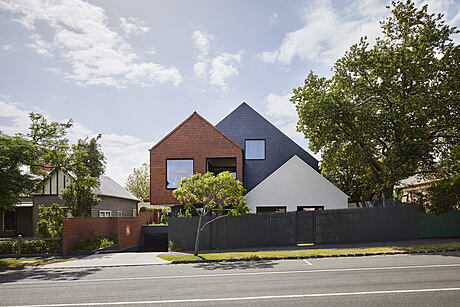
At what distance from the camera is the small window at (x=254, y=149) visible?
30.9 metres

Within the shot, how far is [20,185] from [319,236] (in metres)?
17.6

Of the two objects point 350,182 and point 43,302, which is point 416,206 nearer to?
point 350,182

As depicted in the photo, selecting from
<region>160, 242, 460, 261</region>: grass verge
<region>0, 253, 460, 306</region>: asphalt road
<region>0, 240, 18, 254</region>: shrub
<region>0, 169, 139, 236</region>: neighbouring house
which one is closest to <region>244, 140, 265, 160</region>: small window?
<region>0, 169, 139, 236</region>: neighbouring house

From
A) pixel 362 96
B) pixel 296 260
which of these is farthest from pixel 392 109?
pixel 296 260

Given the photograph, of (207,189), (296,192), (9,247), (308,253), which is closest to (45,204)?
(9,247)

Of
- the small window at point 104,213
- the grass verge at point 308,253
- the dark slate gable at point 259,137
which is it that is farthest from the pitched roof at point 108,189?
the grass verge at point 308,253

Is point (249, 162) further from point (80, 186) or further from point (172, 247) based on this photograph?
point (80, 186)

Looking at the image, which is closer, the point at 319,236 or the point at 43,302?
the point at 43,302

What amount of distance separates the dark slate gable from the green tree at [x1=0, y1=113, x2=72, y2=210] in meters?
14.2

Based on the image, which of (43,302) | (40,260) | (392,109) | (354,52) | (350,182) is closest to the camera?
(43,302)

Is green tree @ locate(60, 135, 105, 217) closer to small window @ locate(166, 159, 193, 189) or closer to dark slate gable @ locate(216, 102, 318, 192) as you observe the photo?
small window @ locate(166, 159, 193, 189)

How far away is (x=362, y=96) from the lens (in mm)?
22766

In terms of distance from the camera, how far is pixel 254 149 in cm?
Answer: 3109

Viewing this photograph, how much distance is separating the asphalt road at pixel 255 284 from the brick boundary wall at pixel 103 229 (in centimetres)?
465
